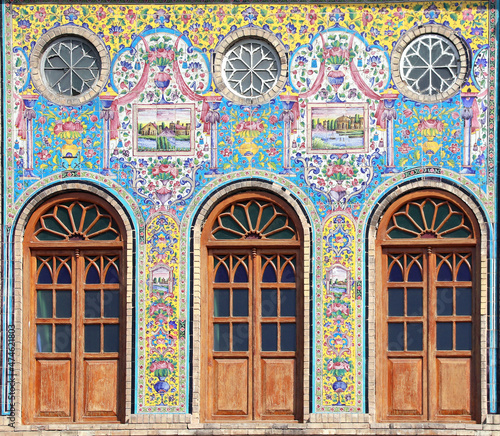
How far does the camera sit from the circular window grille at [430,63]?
54.6 feet

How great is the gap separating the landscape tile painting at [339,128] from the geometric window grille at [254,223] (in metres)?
1.02

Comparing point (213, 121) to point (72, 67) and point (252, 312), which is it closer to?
point (72, 67)

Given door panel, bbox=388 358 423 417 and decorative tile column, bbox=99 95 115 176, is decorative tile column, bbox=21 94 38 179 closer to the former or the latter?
decorative tile column, bbox=99 95 115 176

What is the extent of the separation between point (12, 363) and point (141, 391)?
1797mm

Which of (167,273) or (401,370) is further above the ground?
(167,273)

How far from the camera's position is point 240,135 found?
54.8 ft

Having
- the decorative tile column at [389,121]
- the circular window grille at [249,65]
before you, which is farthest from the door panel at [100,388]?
the decorative tile column at [389,121]

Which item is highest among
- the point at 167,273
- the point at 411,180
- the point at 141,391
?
the point at 411,180

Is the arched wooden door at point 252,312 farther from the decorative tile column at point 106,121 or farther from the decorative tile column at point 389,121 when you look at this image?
the decorative tile column at point 106,121

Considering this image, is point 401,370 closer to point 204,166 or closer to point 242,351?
point 242,351

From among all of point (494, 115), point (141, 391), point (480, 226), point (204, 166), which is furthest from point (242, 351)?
point (494, 115)

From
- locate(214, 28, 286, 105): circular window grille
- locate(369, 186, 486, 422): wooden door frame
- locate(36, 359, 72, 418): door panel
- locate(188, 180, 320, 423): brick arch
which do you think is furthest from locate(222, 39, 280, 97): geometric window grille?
locate(36, 359, 72, 418): door panel

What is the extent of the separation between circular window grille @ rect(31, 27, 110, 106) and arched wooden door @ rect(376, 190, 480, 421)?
4517mm

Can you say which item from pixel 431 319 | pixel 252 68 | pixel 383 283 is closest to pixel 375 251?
pixel 383 283
